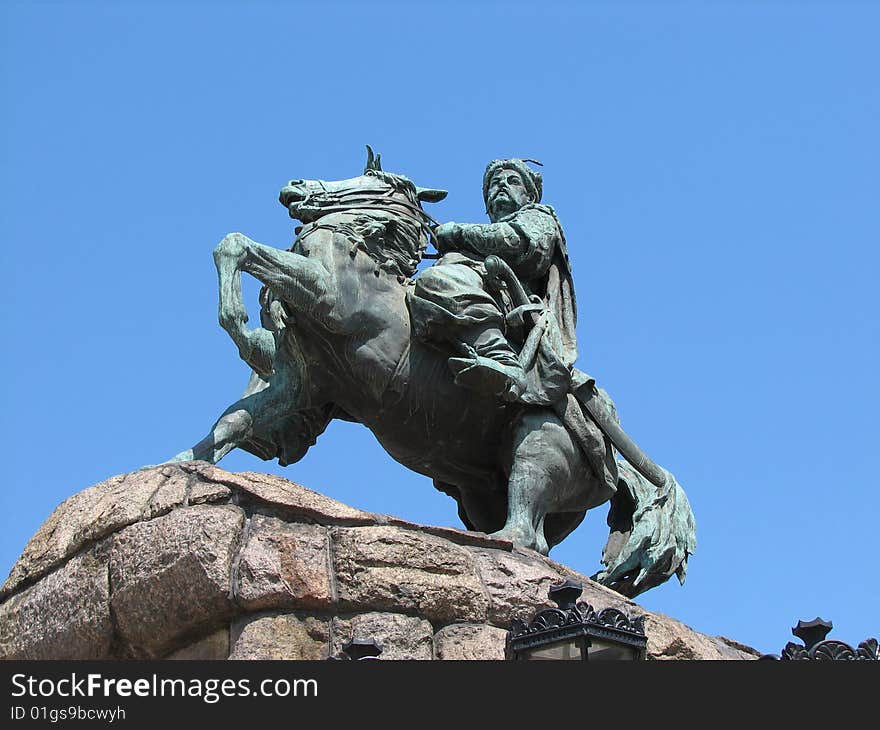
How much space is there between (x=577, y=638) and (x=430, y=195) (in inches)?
231

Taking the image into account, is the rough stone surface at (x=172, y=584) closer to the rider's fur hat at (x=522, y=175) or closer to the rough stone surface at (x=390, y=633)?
the rough stone surface at (x=390, y=633)

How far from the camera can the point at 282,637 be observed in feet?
33.7

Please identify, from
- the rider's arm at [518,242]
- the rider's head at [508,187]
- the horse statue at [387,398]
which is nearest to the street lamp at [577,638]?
the horse statue at [387,398]

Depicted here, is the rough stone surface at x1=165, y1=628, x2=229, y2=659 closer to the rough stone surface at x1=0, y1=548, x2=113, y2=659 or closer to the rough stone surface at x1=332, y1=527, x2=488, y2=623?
the rough stone surface at x1=0, y1=548, x2=113, y2=659

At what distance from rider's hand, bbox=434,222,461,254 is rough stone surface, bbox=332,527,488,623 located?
3.04 m

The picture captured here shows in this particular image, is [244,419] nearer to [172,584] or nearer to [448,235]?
[448,235]

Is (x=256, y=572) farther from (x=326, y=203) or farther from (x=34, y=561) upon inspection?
(x=326, y=203)

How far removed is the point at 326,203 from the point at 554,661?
5.51m

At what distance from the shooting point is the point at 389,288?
1284cm

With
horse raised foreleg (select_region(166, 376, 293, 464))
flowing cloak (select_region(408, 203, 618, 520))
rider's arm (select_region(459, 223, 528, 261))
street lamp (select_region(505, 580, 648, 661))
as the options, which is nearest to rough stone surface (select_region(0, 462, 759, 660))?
horse raised foreleg (select_region(166, 376, 293, 464))

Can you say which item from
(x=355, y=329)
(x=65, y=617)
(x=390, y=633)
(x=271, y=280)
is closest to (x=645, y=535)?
(x=355, y=329)

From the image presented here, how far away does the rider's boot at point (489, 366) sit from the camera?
12.6m

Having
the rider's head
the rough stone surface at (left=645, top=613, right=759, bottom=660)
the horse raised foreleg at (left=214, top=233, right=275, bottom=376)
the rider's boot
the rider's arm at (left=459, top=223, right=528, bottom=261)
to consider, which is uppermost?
the rider's head

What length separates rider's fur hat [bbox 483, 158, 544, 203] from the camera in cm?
1413
